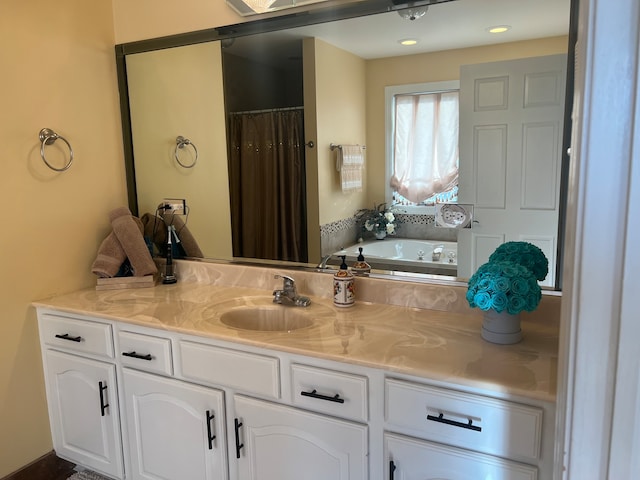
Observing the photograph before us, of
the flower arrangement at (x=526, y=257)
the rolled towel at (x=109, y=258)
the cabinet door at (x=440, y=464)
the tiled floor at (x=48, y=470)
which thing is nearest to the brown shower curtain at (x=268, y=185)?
the rolled towel at (x=109, y=258)

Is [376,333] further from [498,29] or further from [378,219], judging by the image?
[498,29]

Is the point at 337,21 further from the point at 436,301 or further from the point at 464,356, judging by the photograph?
the point at 464,356

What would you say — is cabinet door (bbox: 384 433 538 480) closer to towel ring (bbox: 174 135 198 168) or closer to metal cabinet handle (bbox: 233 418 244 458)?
metal cabinet handle (bbox: 233 418 244 458)

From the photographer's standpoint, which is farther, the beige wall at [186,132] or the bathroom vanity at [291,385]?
the beige wall at [186,132]

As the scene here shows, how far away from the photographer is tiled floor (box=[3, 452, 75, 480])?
6.73 feet

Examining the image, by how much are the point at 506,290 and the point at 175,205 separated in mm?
1716

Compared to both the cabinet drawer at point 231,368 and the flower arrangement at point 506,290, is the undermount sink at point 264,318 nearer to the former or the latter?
the cabinet drawer at point 231,368

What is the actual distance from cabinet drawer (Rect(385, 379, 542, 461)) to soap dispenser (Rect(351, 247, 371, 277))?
0.68 meters

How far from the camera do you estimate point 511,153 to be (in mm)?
1711

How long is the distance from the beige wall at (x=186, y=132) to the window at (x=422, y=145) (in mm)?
841

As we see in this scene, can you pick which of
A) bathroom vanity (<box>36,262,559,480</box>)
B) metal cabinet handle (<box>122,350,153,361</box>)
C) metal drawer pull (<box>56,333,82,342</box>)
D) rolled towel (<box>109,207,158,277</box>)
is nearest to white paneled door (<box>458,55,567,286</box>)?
bathroom vanity (<box>36,262,559,480</box>)

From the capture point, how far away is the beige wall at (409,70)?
1.61 metres

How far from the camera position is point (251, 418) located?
1580 mm

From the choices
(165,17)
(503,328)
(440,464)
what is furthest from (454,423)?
(165,17)
